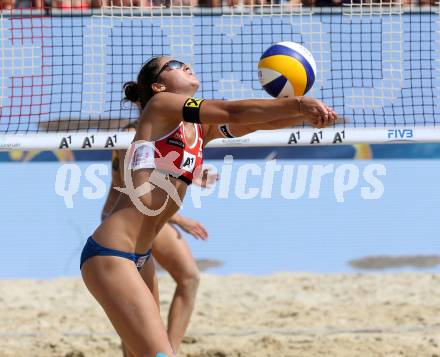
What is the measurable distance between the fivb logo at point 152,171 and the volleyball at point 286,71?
1.77 ft

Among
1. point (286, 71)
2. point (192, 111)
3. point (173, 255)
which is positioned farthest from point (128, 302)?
point (173, 255)

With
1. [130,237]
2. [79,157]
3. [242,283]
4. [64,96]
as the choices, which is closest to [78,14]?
[64,96]

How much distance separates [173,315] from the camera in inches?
213

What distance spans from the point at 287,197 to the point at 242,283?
2.74 ft

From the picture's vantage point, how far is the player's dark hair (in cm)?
424

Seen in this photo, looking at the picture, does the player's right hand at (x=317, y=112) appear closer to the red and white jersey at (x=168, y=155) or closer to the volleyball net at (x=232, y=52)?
the red and white jersey at (x=168, y=155)

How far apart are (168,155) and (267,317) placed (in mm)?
3247

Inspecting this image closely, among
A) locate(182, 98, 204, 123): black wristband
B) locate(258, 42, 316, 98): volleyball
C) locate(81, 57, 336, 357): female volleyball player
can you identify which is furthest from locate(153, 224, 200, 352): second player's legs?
locate(182, 98, 204, 123): black wristband

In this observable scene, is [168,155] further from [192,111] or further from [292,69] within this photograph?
[292,69]

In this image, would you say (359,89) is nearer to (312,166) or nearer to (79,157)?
(312,166)

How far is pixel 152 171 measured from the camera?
395 centimetres

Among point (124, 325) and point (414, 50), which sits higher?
point (414, 50)

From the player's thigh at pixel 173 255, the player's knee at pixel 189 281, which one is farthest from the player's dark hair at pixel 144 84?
the player's knee at pixel 189 281

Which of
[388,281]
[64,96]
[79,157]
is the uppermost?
[64,96]
